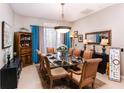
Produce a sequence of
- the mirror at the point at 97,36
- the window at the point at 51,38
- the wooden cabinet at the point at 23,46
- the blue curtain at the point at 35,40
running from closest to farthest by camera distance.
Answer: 1. the mirror at the point at 97,36
2. the wooden cabinet at the point at 23,46
3. the blue curtain at the point at 35,40
4. the window at the point at 51,38

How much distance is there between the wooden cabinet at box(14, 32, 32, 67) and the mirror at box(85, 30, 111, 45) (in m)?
2.78

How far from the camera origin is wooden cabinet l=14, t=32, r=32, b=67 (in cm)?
489

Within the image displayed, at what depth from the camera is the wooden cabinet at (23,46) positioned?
4890 millimetres

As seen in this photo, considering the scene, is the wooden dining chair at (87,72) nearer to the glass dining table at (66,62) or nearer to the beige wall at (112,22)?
the glass dining table at (66,62)

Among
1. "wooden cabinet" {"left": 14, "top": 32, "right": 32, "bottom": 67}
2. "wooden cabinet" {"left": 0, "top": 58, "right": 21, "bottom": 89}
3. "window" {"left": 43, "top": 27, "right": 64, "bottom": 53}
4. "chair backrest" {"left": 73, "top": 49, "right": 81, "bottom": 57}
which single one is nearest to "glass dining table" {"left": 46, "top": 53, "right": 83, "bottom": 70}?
"wooden cabinet" {"left": 0, "top": 58, "right": 21, "bottom": 89}

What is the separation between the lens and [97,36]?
466cm

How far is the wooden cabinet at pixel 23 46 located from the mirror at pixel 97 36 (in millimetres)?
2776

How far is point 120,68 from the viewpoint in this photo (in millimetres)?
3682

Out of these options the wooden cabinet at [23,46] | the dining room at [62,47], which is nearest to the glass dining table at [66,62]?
the dining room at [62,47]
